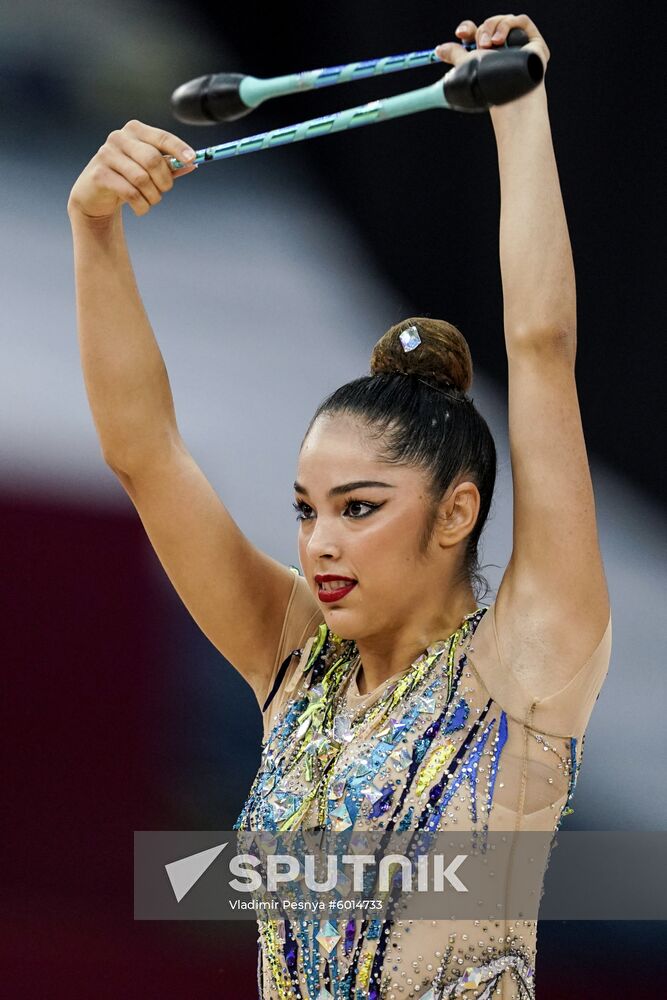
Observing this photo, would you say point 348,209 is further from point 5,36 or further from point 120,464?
point 120,464

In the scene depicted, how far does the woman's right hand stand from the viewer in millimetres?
1224

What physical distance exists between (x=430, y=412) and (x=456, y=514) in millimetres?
107

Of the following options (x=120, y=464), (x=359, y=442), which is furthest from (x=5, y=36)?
(x=359, y=442)

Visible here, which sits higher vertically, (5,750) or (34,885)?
(5,750)

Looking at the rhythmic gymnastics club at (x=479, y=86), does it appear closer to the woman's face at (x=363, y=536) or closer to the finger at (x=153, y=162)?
the finger at (x=153, y=162)

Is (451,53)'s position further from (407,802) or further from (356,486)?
(407,802)

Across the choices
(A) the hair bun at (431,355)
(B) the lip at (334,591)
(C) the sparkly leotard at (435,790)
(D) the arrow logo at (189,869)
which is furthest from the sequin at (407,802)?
(D) the arrow logo at (189,869)

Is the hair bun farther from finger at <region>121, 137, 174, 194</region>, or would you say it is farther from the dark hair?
finger at <region>121, 137, 174, 194</region>

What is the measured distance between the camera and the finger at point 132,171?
1.23m

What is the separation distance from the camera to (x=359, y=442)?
1.32 meters

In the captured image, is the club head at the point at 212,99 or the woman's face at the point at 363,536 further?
the woman's face at the point at 363,536

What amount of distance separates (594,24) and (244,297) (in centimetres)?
68

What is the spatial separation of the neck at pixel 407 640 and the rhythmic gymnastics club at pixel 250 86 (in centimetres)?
52

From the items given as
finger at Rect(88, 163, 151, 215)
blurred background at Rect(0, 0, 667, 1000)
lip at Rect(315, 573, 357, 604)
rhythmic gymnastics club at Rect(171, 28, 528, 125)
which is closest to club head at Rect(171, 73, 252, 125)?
rhythmic gymnastics club at Rect(171, 28, 528, 125)
